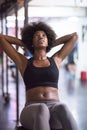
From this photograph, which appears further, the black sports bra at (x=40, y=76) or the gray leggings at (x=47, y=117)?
the black sports bra at (x=40, y=76)

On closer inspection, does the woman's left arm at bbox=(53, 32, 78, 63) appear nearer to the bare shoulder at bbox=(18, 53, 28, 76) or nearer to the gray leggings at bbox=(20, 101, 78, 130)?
the bare shoulder at bbox=(18, 53, 28, 76)

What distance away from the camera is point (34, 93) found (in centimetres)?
239

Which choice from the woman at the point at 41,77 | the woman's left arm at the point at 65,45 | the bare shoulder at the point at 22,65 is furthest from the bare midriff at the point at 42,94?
the woman's left arm at the point at 65,45

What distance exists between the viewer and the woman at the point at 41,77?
216 cm

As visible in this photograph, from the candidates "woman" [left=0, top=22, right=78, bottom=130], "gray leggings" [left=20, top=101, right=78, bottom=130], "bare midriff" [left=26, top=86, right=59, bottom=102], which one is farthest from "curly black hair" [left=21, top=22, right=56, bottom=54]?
"gray leggings" [left=20, top=101, right=78, bottom=130]

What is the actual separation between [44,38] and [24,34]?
0.77ft

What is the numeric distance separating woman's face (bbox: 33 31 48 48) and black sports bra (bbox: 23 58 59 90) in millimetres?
167

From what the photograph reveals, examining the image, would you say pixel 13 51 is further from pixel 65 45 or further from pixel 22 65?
pixel 65 45

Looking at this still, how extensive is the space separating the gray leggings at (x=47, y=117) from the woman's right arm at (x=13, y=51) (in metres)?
0.36

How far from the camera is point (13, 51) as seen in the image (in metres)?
2.56

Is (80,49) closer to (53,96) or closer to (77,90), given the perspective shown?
(77,90)

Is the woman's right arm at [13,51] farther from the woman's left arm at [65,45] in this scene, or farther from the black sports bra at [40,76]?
the woman's left arm at [65,45]

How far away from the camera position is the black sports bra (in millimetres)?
2410

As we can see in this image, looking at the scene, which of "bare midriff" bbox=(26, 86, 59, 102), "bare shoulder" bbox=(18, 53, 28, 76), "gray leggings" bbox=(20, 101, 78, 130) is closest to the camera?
"gray leggings" bbox=(20, 101, 78, 130)
